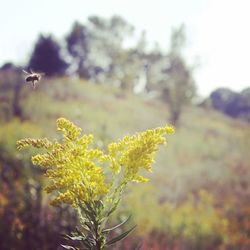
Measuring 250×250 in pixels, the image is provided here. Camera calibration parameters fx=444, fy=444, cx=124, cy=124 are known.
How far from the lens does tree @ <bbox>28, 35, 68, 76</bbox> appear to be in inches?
1150

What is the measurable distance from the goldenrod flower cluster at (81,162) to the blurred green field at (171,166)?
2.36 metres

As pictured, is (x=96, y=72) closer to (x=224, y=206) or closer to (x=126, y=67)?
(x=126, y=67)

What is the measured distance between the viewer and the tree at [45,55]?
29219 mm

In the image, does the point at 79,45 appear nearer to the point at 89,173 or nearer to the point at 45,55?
the point at 45,55

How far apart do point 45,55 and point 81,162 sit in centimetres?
2799

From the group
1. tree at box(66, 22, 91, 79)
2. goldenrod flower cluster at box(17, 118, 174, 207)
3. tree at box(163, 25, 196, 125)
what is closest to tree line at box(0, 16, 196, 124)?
tree at box(66, 22, 91, 79)

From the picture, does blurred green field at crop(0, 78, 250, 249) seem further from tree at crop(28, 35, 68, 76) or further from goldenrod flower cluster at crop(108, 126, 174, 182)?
tree at crop(28, 35, 68, 76)

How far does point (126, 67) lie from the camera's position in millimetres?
41688

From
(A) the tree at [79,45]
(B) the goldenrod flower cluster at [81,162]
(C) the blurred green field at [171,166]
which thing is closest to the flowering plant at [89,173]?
(B) the goldenrod flower cluster at [81,162]

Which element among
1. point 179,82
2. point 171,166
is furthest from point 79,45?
point 171,166

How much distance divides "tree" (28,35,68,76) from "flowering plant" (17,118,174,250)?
2712 centimetres

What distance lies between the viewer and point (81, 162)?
2.26 m

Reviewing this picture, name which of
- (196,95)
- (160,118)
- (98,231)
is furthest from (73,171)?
(196,95)

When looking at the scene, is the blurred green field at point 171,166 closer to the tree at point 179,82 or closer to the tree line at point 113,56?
the tree at point 179,82
